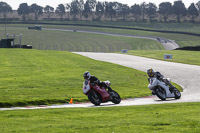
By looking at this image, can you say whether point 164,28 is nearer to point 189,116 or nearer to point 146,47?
point 146,47

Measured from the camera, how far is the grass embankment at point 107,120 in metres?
11.8

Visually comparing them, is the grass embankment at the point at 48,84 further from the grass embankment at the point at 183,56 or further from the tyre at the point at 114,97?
the grass embankment at the point at 183,56

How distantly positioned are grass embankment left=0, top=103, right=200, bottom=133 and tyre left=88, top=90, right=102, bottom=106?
8.31 feet

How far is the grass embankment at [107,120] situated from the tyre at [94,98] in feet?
8.31

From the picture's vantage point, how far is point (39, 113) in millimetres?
16000

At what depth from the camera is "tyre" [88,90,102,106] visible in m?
20.0

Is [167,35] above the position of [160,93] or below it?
below

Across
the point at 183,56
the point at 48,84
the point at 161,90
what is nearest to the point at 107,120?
the point at 161,90

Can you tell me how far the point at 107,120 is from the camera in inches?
546

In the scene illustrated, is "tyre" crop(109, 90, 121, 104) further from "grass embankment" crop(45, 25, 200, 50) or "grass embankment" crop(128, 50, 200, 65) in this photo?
"grass embankment" crop(45, 25, 200, 50)

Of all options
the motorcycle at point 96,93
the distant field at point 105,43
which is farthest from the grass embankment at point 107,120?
the distant field at point 105,43

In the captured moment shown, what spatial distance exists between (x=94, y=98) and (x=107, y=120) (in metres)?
6.21

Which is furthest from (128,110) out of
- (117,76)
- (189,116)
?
(117,76)

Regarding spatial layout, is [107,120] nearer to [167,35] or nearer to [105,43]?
[105,43]
